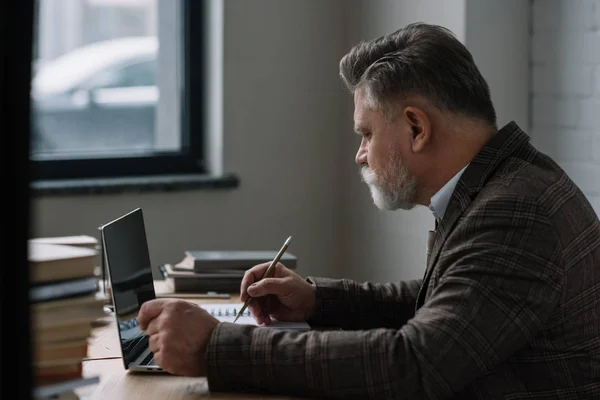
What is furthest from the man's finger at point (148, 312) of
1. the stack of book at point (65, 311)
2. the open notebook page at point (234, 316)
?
the stack of book at point (65, 311)

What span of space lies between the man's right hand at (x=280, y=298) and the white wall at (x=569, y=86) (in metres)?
1.03

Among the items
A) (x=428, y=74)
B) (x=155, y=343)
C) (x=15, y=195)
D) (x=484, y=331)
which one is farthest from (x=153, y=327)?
(x=15, y=195)

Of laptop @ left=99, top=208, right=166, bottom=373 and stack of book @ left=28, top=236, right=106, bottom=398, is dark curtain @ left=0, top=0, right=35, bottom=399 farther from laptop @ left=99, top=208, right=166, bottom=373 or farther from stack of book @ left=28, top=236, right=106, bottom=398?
laptop @ left=99, top=208, right=166, bottom=373

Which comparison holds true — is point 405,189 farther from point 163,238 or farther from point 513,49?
point 163,238

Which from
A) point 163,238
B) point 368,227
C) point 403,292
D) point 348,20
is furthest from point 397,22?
point 403,292

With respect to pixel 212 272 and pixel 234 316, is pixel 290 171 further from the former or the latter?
pixel 234 316

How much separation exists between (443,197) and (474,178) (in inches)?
4.7

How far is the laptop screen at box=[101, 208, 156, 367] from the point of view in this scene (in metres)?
1.37

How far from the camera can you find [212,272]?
6.66ft

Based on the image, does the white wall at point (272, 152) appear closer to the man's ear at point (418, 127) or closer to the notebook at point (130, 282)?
the notebook at point (130, 282)

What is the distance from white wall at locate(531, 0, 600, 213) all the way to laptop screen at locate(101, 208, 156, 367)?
1308 mm

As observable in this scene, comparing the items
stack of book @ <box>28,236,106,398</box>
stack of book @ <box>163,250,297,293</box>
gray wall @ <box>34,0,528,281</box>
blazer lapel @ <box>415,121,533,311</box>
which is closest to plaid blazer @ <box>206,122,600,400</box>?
blazer lapel @ <box>415,121,533,311</box>

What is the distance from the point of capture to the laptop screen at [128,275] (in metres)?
1.37

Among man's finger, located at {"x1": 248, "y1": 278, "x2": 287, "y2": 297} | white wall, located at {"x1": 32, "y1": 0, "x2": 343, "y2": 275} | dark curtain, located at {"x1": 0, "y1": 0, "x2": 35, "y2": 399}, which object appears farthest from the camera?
white wall, located at {"x1": 32, "y1": 0, "x2": 343, "y2": 275}
